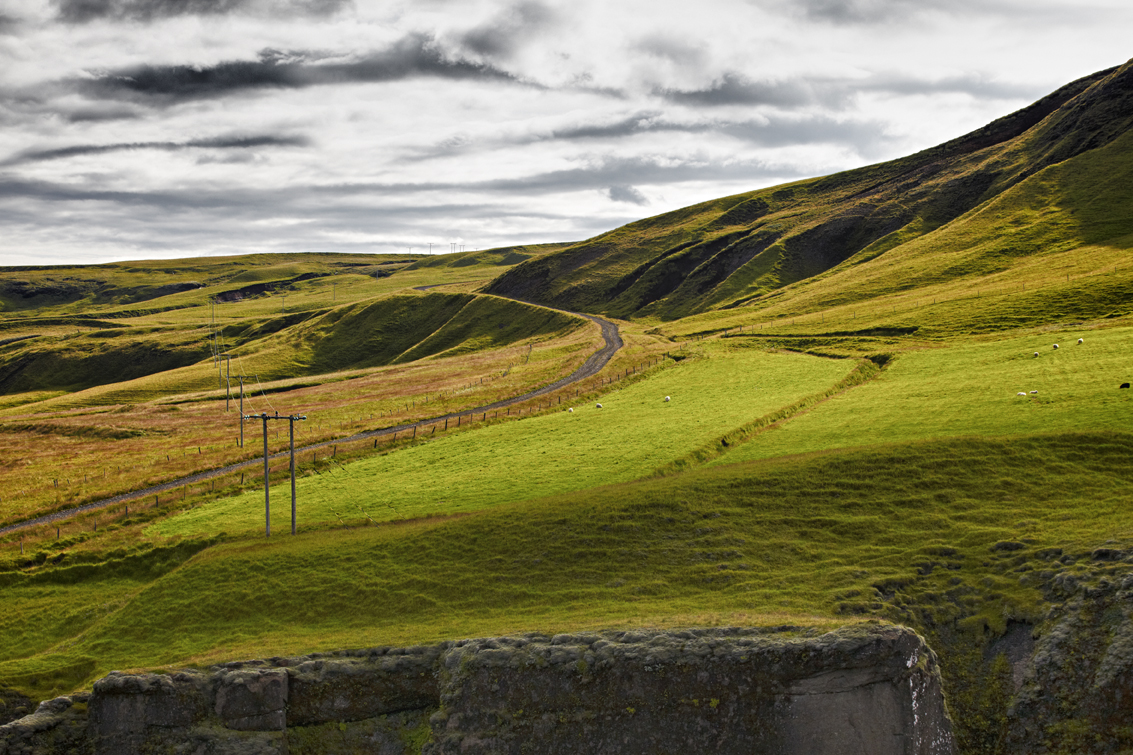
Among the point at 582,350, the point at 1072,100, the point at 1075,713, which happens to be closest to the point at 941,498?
the point at 1075,713

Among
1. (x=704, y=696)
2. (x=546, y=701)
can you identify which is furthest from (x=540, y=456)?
(x=704, y=696)

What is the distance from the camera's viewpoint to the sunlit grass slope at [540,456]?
172 ft

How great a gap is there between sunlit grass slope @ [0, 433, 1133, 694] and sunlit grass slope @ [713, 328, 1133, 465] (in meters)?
4.10

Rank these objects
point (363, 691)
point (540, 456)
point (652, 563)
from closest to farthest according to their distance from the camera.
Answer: point (363, 691) → point (652, 563) → point (540, 456)

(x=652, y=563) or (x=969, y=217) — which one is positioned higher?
(x=969, y=217)

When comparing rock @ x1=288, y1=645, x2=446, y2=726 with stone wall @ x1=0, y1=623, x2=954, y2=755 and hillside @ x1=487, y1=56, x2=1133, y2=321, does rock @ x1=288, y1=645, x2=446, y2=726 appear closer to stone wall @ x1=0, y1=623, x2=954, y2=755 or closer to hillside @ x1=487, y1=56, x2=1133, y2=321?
stone wall @ x1=0, y1=623, x2=954, y2=755

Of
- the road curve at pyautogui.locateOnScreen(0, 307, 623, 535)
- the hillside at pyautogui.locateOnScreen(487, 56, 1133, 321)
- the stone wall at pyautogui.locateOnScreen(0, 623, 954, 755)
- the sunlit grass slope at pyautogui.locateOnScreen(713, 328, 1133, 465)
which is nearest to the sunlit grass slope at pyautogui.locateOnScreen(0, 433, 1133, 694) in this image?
the stone wall at pyautogui.locateOnScreen(0, 623, 954, 755)

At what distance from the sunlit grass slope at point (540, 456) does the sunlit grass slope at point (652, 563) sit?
5.31m

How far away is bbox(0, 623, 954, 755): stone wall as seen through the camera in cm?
2681

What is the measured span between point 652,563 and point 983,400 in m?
32.0

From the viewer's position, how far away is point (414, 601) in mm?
37562

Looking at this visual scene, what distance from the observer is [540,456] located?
60.6 meters

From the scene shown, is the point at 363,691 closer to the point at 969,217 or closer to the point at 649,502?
the point at 649,502

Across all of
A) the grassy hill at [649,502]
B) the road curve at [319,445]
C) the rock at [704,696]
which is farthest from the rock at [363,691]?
the road curve at [319,445]
